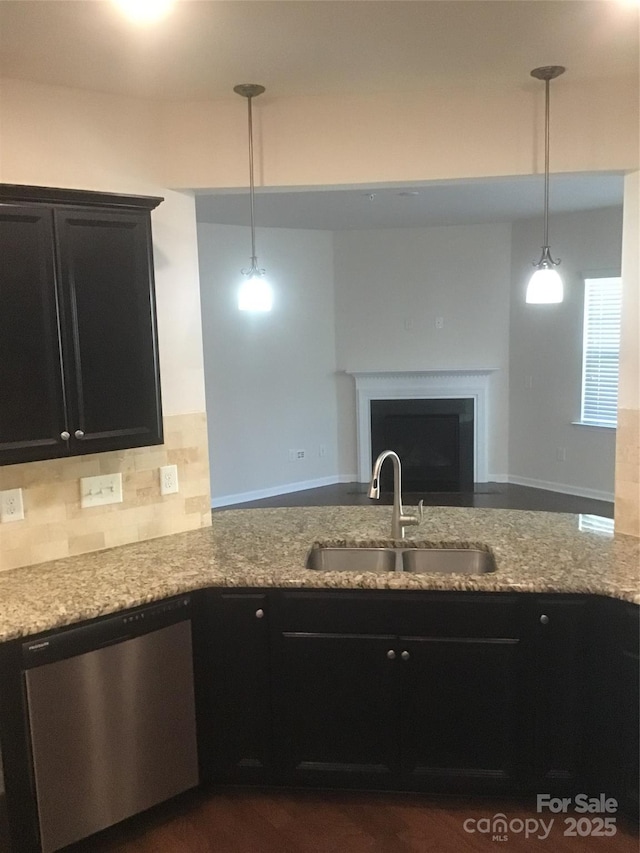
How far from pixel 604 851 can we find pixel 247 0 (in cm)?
293

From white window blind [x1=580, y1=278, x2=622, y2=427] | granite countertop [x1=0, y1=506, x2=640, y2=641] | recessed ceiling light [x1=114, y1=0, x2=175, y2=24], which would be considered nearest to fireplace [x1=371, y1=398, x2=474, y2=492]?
white window blind [x1=580, y1=278, x2=622, y2=427]

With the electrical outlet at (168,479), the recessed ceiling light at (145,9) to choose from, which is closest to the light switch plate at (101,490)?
the electrical outlet at (168,479)

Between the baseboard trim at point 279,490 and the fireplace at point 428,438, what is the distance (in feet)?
1.71

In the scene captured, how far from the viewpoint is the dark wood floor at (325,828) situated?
96.5 inches

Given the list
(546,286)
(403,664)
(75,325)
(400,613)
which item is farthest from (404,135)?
(403,664)

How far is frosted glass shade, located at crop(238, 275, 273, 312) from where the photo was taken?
111 inches

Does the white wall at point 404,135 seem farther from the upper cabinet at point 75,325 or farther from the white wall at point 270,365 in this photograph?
the white wall at point 270,365

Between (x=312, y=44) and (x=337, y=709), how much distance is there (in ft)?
7.63

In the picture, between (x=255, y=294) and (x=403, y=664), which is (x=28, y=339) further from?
(x=403, y=664)

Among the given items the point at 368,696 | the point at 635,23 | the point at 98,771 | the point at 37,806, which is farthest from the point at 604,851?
the point at 635,23

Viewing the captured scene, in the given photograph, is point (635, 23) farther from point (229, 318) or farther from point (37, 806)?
point (229, 318)

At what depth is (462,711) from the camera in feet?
8.37

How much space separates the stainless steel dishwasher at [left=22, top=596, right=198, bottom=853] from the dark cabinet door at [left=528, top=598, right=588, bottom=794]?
124 cm

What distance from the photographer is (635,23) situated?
221cm
